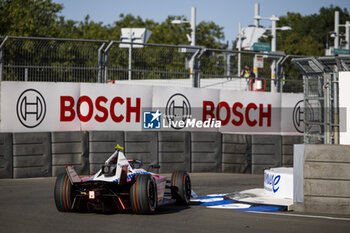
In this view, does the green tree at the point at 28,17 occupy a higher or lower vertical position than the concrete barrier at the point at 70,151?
higher

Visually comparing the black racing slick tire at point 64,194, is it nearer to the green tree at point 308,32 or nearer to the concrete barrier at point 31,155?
the concrete barrier at point 31,155

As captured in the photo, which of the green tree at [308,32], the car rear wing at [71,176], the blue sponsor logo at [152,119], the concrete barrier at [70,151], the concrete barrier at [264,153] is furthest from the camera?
the green tree at [308,32]

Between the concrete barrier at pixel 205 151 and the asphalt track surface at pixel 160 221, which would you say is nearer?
the asphalt track surface at pixel 160 221

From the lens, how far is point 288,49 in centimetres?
6719

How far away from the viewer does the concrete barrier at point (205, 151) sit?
16938mm

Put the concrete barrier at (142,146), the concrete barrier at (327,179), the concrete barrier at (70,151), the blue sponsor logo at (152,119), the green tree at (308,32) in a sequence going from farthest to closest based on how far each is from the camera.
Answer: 1. the green tree at (308,32)
2. the blue sponsor logo at (152,119)
3. the concrete barrier at (142,146)
4. the concrete barrier at (70,151)
5. the concrete barrier at (327,179)

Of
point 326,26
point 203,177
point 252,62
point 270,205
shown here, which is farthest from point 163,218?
point 326,26

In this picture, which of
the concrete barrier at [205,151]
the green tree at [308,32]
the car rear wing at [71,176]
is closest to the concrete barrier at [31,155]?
the concrete barrier at [205,151]

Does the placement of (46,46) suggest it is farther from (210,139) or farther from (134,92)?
(210,139)

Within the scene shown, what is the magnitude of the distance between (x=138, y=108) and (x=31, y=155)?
3.28 metres

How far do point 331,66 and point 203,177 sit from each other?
528cm

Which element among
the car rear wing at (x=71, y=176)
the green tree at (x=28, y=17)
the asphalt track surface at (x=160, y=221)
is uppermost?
the green tree at (x=28, y=17)

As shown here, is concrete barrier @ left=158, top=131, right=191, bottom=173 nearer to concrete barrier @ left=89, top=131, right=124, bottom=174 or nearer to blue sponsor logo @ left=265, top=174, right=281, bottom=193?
concrete barrier @ left=89, top=131, right=124, bottom=174

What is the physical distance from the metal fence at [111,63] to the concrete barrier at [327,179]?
23.3 ft
